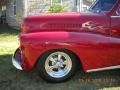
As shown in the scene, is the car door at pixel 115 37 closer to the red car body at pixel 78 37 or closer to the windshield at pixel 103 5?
the red car body at pixel 78 37

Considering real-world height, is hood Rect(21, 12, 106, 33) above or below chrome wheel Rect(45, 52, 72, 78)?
above

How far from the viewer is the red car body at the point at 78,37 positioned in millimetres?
7312

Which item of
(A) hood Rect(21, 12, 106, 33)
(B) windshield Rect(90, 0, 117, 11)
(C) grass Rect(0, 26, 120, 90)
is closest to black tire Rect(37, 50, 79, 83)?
(C) grass Rect(0, 26, 120, 90)

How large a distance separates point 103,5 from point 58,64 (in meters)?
1.83

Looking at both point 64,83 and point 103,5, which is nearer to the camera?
point 64,83

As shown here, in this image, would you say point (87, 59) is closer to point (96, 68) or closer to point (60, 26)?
point (96, 68)

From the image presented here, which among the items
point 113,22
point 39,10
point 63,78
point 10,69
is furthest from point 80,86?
point 39,10

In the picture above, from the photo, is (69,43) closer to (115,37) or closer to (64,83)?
(64,83)

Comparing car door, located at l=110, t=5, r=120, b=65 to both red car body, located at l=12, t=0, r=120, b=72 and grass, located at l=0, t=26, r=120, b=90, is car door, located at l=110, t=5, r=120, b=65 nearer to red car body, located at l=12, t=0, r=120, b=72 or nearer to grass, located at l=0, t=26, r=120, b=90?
red car body, located at l=12, t=0, r=120, b=72

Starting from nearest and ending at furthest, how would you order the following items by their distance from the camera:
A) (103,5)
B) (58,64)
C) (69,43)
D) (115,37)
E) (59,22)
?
(69,43) < (58,64) < (115,37) < (59,22) < (103,5)

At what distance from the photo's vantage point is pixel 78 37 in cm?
740

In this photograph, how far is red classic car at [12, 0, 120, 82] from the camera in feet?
24.0

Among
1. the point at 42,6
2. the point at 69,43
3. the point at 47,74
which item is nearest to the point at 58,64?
the point at 47,74

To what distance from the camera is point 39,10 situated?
69.2 ft
